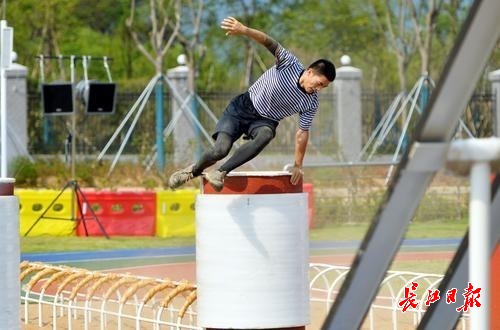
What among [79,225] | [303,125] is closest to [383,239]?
[303,125]

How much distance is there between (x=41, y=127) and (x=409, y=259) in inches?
716

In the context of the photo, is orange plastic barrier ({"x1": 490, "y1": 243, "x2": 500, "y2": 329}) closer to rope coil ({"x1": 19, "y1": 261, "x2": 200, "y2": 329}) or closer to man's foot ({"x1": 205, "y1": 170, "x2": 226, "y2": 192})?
man's foot ({"x1": 205, "y1": 170, "x2": 226, "y2": 192})

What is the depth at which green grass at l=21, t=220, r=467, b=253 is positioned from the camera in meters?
18.0

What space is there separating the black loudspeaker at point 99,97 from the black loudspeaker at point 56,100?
1.75 meters

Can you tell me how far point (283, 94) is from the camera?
24.6 feet

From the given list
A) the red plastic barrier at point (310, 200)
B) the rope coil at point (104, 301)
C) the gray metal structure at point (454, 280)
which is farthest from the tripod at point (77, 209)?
the gray metal structure at point (454, 280)

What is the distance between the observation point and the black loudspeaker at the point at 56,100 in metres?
20.9

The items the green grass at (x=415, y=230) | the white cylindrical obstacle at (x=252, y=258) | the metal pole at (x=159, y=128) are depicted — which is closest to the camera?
the white cylindrical obstacle at (x=252, y=258)

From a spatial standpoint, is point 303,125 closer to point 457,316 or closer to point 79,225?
point 457,316

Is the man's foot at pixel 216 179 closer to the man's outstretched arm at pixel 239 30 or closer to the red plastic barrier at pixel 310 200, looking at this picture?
the man's outstretched arm at pixel 239 30

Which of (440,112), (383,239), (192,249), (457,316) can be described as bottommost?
(192,249)

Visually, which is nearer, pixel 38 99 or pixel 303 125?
pixel 303 125

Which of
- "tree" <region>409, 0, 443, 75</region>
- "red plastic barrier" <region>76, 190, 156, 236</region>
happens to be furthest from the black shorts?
"tree" <region>409, 0, 443, 75</region>

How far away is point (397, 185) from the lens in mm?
3029
